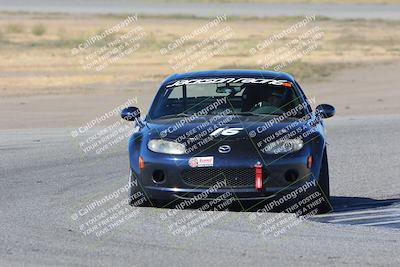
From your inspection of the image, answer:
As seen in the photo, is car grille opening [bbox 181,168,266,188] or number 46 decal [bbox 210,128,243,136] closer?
car grille opening [bbox 181,168,266,188]

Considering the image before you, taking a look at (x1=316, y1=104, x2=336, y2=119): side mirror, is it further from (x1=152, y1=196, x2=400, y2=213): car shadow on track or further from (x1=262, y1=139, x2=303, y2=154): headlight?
(x1=262, y1=139, x2=303, y2=154): headlight

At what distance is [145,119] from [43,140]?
245 inches

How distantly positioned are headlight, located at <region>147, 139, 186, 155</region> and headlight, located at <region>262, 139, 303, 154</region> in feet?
2.59

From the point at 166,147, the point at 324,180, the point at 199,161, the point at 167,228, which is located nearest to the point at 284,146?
the point at 324,180

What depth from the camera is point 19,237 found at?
8.94 m

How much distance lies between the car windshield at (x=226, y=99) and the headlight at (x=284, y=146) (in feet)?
3.42

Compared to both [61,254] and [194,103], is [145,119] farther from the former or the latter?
[61,254]

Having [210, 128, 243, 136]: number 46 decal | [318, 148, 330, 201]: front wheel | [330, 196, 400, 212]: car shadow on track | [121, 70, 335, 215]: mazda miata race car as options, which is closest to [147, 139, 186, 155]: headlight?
[121, 70, 335, 215]: mazda miata race car

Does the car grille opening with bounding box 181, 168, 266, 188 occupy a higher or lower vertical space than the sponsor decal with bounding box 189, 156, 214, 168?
lower

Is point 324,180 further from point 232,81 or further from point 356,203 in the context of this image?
point 232,81

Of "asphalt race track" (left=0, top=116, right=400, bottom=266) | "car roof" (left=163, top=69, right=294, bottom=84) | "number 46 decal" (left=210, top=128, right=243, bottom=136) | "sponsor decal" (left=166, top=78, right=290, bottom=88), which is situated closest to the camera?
"asphalt race track" (left=0, top=116, right=400, bottom=266)

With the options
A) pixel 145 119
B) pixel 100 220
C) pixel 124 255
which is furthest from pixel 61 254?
pixel 145 119

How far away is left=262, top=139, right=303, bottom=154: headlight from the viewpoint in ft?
33.3

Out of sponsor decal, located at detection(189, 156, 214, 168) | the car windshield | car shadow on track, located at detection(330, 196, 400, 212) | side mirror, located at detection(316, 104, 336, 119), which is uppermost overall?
sponsor decal, located at detection(189, 156, 214, 168)
